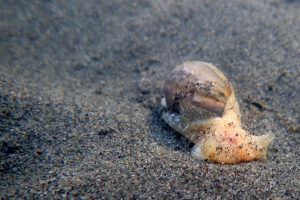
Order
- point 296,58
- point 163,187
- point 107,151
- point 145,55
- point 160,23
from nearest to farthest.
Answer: point 163,187
point 107,151
point 296,58
point 145,55
point 160,23

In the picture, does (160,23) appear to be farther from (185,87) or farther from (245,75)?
(185,87)

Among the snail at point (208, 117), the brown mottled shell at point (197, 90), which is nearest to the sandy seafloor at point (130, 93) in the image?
the snail at point (208, 117)

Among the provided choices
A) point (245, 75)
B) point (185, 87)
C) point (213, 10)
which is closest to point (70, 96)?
point (185, 87)

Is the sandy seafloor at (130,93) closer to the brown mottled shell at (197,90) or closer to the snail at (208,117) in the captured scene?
the snail at (208,117)

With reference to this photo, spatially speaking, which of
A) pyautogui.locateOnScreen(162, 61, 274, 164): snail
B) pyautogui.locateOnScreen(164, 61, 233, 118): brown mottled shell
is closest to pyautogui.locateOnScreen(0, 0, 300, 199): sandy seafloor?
pyautogui.locateOnScreen(162, 61, 274, 164): snail

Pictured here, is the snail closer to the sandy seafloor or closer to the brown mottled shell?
the brown mottled shell

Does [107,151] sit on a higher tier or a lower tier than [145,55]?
lower

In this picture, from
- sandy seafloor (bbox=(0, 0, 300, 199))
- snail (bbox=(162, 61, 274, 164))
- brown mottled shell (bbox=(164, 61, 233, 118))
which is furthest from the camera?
brown mottled shell (bbox=(164, 61, 233, 118))
